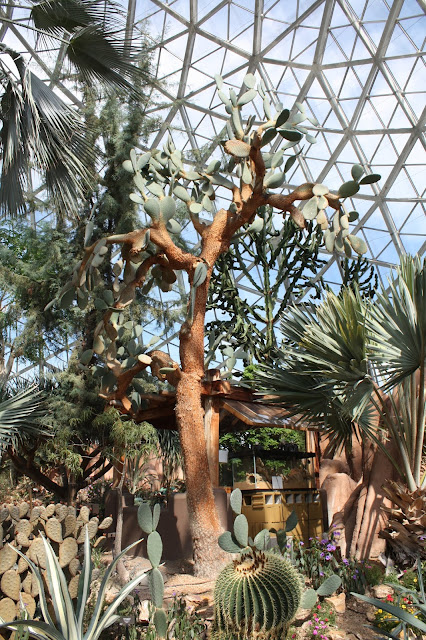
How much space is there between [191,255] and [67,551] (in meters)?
3.73

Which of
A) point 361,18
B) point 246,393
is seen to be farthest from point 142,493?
point 361,18

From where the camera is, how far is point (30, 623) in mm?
3068

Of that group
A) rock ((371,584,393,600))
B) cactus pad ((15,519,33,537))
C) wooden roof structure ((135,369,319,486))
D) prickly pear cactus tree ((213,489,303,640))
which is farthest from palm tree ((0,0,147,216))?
rock ((371,584,393,600))

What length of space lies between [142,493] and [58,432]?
4.42 meters

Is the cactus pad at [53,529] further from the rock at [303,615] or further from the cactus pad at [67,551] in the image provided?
the rock at [303,615]

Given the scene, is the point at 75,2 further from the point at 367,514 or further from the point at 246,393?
the point at 367,514

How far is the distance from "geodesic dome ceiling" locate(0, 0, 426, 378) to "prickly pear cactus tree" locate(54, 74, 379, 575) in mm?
6117

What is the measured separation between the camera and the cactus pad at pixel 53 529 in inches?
157

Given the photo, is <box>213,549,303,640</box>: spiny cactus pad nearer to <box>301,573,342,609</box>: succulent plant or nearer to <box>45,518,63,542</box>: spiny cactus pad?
<box>301,573,342,609</box>: succulent plant

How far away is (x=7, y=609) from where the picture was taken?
3732mm

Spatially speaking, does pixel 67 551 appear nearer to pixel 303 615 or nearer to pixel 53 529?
pixel 53 529

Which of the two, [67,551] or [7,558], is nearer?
[7,558]

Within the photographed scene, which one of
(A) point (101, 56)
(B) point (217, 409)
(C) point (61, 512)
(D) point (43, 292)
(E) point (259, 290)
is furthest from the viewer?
(D) point (43, 292)

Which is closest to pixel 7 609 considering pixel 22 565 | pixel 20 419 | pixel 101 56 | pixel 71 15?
pixel 22 565
